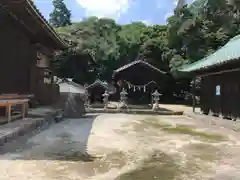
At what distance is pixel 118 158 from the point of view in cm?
608

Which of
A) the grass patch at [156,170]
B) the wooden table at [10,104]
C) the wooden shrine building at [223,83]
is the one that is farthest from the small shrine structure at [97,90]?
the grass patch at [156,170]

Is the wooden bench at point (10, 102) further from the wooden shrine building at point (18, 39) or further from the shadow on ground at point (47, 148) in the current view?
the wooden shrine building at point (18, 39)

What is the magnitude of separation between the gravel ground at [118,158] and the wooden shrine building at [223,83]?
201 inches

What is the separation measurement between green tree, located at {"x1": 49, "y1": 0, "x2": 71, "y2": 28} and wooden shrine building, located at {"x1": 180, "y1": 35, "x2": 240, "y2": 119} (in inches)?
2253

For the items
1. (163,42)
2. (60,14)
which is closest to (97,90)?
(163,42)

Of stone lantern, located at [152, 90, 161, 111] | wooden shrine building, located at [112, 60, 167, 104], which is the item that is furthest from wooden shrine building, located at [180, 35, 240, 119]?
wooden shrine building, located at [112, 60, 167, 104]

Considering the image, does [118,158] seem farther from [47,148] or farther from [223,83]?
[223,83]

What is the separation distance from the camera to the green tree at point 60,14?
7044 centimetres

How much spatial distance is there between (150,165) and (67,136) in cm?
390

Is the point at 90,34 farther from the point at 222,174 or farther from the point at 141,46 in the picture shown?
the point at 222,174

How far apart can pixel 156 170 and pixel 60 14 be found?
71957 mm

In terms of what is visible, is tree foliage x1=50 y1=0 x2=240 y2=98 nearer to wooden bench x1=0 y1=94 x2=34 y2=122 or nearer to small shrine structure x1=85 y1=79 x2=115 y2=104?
small shrine structure x1=85 y1=79 x2=115 y2=104

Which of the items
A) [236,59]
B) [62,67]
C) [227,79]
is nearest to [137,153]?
[236,59]

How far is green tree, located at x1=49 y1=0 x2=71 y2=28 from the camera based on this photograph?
70.4 metres
